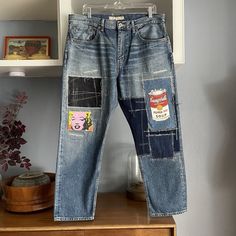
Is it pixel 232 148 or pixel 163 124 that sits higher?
pixel 163 124

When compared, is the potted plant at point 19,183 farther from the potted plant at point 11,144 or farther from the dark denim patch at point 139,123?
the dark denim patch at point 139,123

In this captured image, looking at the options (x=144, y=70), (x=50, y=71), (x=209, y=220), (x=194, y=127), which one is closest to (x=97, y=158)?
(x=144, y=70)

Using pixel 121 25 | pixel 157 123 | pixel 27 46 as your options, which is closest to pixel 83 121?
pixel 157 123

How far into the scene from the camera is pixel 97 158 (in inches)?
45.2

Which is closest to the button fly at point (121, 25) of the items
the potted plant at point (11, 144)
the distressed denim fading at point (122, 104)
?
the distressed denim fading at point (122, 104)

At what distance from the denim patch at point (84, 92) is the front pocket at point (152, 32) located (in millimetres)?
227

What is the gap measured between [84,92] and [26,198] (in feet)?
1.47

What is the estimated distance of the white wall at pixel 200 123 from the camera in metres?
1.53

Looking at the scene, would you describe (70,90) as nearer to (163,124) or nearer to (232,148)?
(163,124)

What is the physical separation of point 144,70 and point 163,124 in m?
0.20

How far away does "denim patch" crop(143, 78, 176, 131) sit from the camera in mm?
1149

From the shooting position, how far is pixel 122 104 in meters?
1.19

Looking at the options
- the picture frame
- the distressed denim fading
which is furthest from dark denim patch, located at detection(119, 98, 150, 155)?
the picture frame

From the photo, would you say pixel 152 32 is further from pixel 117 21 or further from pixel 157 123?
Result: pixel 157 123
